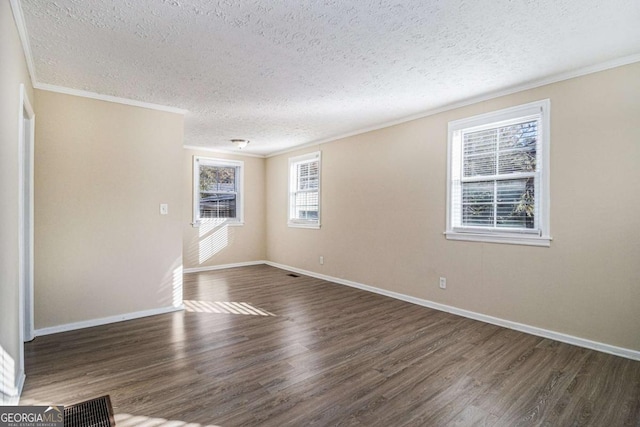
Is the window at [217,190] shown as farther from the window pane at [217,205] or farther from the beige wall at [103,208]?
the beige wall at [103,208]

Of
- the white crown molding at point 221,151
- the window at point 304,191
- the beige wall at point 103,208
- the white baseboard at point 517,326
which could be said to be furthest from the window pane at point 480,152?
the white crown molding at point 221,151

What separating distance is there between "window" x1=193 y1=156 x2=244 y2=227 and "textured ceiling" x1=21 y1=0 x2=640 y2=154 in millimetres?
2775

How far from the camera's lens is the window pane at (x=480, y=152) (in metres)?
3.55

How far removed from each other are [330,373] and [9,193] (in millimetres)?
2434

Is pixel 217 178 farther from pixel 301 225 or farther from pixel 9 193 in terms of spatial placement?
pixel 9 193

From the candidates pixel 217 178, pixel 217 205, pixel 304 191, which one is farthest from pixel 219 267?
pixel 304 191

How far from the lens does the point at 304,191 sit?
6312 millimetres

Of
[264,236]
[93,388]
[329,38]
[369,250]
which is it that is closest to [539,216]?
[369,250]

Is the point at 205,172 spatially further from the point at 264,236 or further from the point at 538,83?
the point at 538,83

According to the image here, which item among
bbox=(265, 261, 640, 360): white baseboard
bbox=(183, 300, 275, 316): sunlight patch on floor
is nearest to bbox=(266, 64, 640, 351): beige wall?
bbox=(265, 261, 640, 360): white baseboard

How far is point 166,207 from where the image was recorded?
3.91 metres

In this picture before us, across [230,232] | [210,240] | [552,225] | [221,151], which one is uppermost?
[221,151]

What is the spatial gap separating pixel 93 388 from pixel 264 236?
521 cm

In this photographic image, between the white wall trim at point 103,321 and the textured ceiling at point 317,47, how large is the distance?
8.15 ft
